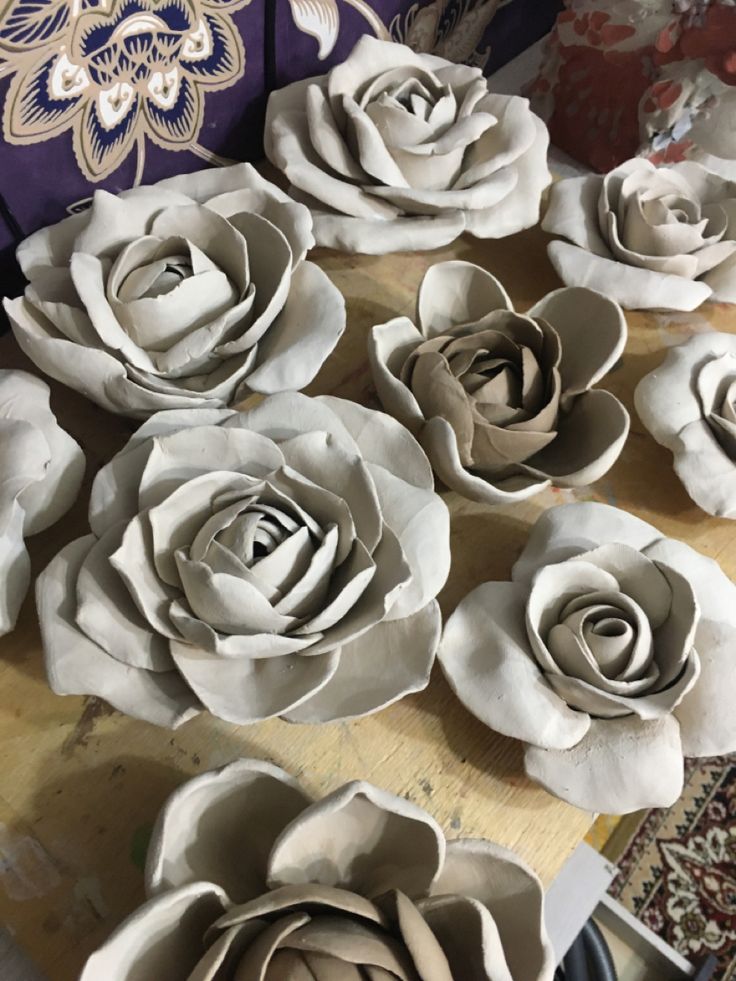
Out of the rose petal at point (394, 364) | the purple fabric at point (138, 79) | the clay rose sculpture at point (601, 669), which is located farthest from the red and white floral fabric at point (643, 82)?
the clay rose sculpture at point (601, 669)

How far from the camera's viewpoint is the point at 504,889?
1.49 ft

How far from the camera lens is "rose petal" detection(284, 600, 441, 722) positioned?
0.50m

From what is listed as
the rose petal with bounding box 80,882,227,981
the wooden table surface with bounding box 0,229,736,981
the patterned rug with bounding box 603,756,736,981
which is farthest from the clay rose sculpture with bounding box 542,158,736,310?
the patterned rug with bounding box 603,756,736,981

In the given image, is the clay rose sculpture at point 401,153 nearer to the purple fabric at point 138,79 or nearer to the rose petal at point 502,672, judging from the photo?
the purple fabric at point 138,79

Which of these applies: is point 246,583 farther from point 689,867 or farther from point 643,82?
point 689,867

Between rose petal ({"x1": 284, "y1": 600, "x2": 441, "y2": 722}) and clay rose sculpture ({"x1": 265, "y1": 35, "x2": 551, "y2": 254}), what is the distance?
367 millimetres

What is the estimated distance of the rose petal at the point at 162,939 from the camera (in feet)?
1.27

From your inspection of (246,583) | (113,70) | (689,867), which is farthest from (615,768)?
(689,867)

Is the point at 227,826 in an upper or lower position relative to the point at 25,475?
lower

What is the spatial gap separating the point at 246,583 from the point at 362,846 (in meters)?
0.17

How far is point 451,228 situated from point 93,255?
13.0 inches

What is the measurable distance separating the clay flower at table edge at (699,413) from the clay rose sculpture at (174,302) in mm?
304

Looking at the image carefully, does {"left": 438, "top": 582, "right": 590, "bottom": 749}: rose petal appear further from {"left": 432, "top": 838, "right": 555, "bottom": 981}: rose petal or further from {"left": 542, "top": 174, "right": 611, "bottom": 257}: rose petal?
{"left": 542, "top": 174, "right": 611, "bottom": 257}: rose petal

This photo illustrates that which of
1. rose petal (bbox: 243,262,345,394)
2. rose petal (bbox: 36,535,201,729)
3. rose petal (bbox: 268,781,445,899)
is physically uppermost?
rose petal (bbox: 243,262,345,394)
